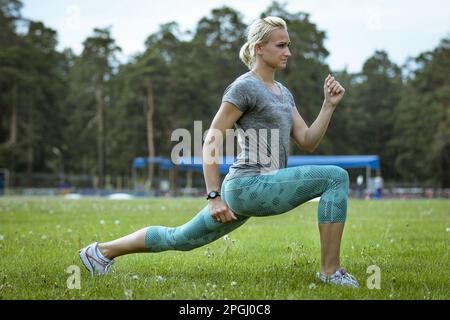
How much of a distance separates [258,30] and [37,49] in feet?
211

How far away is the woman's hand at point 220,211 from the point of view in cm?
451

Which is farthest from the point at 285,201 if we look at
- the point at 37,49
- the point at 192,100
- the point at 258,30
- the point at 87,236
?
the point at 37,49

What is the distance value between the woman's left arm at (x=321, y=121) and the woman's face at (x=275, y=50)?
1.38 ft

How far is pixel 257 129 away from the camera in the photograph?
4695 millimetres

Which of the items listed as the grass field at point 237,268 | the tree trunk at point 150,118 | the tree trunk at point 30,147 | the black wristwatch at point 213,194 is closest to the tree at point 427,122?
the tree trunk at point 150,118

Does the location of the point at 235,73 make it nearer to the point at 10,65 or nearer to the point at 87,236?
the point at 10,65

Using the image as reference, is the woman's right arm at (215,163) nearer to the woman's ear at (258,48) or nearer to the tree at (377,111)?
the woman's ear at (258,48)

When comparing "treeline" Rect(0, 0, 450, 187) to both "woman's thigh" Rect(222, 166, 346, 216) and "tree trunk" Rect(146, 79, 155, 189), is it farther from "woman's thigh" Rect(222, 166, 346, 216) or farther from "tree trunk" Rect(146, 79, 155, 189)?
"woman's thigh" Rect(222, 166, 346, 216)

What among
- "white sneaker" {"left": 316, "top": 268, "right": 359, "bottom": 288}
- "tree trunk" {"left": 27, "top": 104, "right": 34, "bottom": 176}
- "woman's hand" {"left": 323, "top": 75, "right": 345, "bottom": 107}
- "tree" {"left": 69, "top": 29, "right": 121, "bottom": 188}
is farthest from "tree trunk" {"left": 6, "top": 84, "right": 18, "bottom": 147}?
"white sneaker" {"left": 316, "top": 268, "right": 359, "bottom": 288}

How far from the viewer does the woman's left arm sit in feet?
16.2

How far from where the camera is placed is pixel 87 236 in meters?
8.84

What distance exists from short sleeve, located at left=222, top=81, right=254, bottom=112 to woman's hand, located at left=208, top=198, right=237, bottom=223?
2.38 feet

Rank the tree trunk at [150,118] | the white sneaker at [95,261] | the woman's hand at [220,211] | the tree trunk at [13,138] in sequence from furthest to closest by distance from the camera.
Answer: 1. the tree trunk at [150,118]
2. the tree trunk at [13,138]
3. the white sneaker at [95,261]
4. the woman's hand at [220,211]
